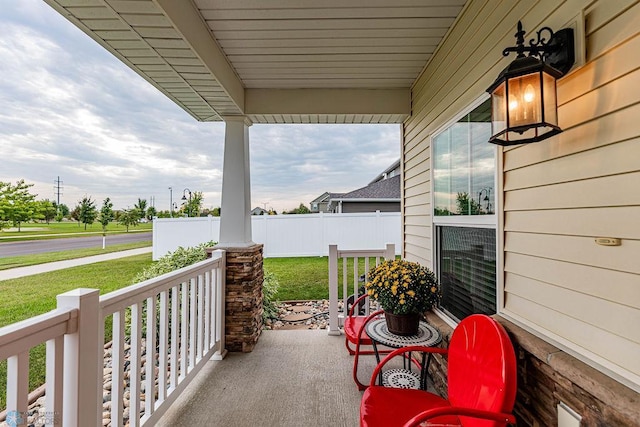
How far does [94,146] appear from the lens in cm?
433

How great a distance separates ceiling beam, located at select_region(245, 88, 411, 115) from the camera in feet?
11.0

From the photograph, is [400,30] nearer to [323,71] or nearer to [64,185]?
[323,71]

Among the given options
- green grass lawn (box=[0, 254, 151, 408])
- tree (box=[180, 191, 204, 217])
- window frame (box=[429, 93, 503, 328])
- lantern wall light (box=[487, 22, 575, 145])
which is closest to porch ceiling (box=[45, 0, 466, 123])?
window frame (box=[429, 93, 503, 328])

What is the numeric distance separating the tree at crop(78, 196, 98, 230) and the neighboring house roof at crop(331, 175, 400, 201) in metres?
8.43

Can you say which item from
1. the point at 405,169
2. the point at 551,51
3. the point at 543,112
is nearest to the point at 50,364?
the point at 543,112

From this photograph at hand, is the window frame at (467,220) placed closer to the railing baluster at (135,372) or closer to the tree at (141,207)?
the railing baluster at (135,372)

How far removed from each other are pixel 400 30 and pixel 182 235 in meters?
7.20

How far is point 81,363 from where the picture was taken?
1.26m

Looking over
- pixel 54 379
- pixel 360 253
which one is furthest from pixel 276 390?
pixel 360 253

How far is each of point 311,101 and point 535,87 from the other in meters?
2.46

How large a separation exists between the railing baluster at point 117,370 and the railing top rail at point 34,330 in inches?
13.7

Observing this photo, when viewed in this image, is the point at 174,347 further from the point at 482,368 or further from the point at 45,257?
the point at 482,368

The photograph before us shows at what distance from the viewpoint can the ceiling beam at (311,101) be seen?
132 inches

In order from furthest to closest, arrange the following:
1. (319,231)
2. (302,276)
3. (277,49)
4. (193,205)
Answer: (319,231)
(193,205)
(302,276)
(277,49)
